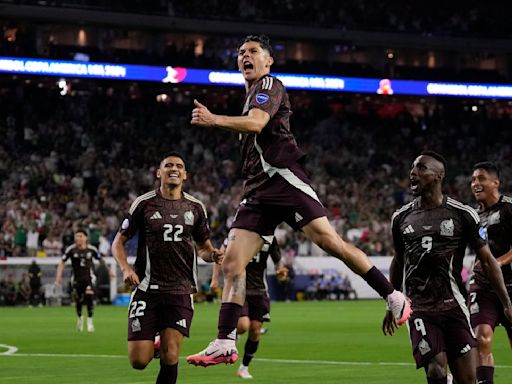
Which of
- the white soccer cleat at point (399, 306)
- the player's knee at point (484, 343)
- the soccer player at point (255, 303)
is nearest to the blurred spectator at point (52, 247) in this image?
the soccer player at point (255, 303)

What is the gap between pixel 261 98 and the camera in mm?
9633

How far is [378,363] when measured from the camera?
742 inches

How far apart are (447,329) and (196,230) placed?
11.7 feet

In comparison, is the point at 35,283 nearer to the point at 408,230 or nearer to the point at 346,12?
the point at 346,12

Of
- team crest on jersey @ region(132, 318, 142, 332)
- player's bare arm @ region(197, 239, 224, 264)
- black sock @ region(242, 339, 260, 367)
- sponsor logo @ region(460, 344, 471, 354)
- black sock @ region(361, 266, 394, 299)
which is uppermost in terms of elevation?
player's bare arm @ region(197, 239, 224, 264)

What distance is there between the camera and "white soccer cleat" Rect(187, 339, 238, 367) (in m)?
9.33

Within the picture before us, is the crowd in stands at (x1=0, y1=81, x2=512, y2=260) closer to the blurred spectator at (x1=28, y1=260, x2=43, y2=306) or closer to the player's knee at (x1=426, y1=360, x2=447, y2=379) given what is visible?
the blurred spectator at (x1=28, y1=260, x2=43, y2=306)

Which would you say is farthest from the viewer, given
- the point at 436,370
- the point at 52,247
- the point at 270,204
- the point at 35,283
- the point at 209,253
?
the point at 52,247

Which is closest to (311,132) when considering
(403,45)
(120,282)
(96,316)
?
(403,45)

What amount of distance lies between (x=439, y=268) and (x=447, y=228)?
37cm

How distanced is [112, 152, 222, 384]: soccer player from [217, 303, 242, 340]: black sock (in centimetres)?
257

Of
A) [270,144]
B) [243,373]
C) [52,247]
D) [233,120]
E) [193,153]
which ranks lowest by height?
[243,373]

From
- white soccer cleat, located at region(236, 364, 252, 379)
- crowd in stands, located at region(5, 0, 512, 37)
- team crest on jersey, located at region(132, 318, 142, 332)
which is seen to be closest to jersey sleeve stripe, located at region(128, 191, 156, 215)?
team crest on jersey, located at region(132, 318, 142, 332)

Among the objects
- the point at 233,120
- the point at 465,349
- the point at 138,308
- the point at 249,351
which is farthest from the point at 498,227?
the point at 249,351
